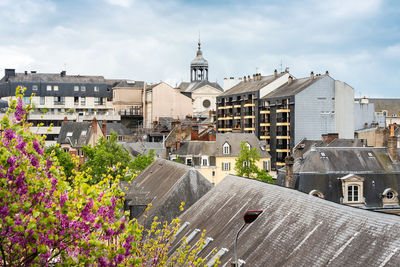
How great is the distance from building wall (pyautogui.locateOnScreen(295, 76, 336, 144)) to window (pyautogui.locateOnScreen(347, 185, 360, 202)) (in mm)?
41863

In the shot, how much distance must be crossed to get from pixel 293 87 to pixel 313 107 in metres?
6.24

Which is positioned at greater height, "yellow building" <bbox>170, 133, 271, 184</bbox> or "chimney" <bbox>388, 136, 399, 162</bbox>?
"chimney" <bbox>388, 136, 399, 162</bbox>

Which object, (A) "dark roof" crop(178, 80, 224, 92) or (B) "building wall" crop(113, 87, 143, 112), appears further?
(A) "dark roof" crop(178, 80, 224, 92)

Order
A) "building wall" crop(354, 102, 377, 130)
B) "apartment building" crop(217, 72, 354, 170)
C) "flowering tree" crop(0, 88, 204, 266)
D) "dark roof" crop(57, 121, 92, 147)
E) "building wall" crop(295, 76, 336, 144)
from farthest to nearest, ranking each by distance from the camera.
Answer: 1. "building wall" crop(354, 102, 377, 130)
2. "apartment building" crop(217, 72, 354, 170)
3. "building wall" crop(295, 76, 336, 144)
4. "dark roof" crop(57, 121, 92, 147)
5. "flowering tree" crop(0, 88, 204, 266)

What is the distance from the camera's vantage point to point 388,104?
15650 cm

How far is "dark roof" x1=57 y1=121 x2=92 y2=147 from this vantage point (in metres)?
83.7

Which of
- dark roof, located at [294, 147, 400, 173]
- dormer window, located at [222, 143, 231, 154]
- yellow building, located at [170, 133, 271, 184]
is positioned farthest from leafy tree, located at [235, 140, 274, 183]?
dark roof, located at [294, 147, 400, 173]

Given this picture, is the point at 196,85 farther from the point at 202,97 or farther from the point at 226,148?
the point at 226,148

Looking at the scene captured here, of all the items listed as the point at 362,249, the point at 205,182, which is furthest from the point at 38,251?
the point at 205,182

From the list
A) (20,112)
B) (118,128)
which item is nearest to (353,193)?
(20,112)

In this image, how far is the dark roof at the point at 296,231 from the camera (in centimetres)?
1644

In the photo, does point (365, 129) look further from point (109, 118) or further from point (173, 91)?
point (109, 118)

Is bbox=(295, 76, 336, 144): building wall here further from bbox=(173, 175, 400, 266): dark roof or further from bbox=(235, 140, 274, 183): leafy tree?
bbox=(173, 175, 400, 266): dark roof

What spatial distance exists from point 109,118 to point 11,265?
10530 cm
